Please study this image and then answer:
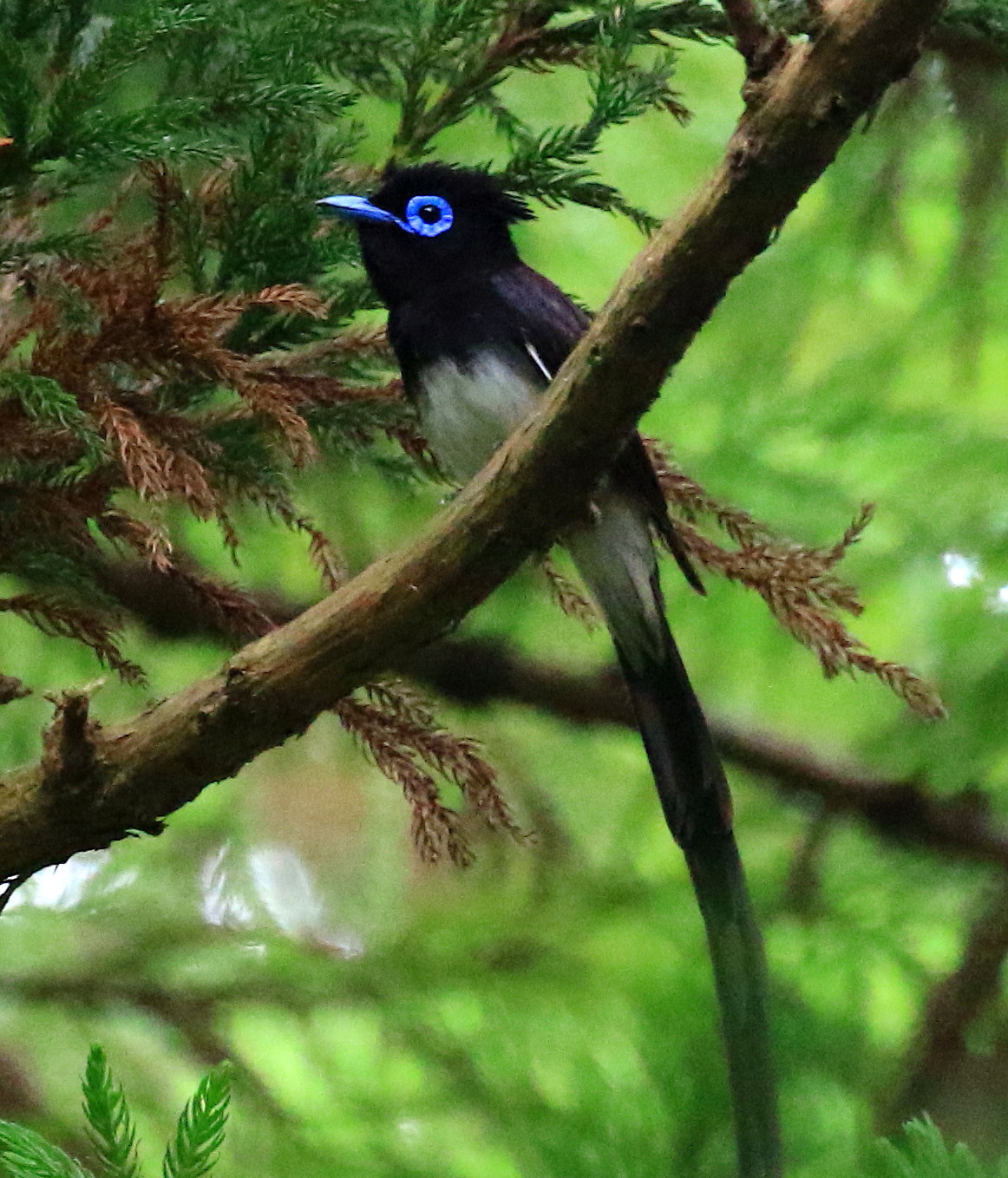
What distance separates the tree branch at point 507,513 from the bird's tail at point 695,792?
0.39 ft

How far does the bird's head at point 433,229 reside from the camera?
2.05 m

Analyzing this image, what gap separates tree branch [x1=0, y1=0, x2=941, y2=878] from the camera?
3.62 ft

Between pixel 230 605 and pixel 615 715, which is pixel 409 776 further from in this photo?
pixel 615 715

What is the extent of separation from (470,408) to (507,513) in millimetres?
720

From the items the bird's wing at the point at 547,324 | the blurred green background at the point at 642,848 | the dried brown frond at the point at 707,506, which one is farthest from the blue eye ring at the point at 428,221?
the dried brown frond at the point at 707,506

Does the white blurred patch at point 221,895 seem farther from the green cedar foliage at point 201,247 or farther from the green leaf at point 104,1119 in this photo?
the green leaf at point 104,1119

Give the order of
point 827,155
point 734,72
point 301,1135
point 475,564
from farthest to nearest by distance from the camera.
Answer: point 734,72
point 301,1135
point 475,564
point 827,155

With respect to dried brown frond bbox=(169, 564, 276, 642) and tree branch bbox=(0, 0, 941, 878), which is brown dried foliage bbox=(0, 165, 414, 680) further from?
tree branch bbox=(0, 0, 941, 878)

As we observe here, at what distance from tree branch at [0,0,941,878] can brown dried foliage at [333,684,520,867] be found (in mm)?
206

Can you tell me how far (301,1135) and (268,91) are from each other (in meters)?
1.13

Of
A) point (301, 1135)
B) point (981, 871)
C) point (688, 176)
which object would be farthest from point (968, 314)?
point (301, 1135)

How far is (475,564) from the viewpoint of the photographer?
1273mm

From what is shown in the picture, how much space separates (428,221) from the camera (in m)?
2.13

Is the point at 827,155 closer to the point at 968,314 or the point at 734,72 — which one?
the point at 968,314
